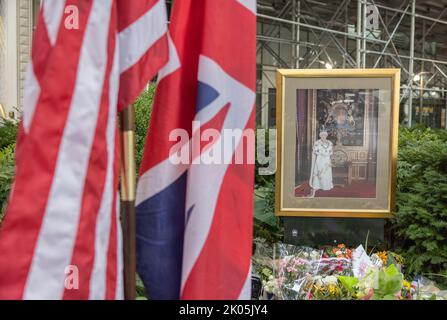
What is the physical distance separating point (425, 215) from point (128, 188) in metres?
2.80

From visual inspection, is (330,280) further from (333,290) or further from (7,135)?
(7,135)

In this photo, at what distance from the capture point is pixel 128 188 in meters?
1.62

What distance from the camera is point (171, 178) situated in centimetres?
180

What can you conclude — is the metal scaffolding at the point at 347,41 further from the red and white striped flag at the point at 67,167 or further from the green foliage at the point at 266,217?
the red and white striped flag at the point at 67,167

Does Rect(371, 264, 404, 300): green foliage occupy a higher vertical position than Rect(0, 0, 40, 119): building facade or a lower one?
lower

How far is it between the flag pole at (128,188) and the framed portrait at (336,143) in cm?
238

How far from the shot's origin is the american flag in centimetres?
167

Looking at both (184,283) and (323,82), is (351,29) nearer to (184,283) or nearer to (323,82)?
(323,82)

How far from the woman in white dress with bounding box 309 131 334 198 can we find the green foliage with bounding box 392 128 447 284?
0.62 metres

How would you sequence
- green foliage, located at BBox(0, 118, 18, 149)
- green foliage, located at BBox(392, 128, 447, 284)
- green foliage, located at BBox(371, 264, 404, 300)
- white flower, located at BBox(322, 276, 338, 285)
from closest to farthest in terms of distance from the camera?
green foliage, located at BBox(371, 264, 404, 300)
white flower, located at BBox(322, 276, 338, 285)
green foliage, located at BBox(392, 128, 447, 284)
green foliage, located at BBox(0, 118, 18, 149)

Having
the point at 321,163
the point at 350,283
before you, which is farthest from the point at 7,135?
the point at 350,283

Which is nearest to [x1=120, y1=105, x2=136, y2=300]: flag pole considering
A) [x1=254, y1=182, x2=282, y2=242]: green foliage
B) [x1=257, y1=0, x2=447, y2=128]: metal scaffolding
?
[x1=254, y1=182, x2=282, y2=242]: green foliage

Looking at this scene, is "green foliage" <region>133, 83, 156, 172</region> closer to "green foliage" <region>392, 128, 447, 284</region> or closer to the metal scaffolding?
"green foliage" <region>392, 128, 447, 284</region>

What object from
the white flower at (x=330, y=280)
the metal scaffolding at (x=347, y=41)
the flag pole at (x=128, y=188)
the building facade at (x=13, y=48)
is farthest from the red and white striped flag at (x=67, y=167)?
the metal scaffolding at (x=347, y=41)
